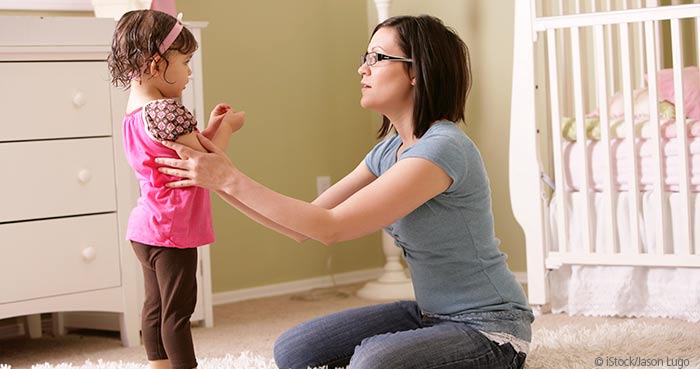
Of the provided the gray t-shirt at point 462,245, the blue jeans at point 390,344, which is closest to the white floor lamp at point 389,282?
the blue jeans at point 390,344

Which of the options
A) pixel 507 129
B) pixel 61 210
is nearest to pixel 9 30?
pixel 61 210

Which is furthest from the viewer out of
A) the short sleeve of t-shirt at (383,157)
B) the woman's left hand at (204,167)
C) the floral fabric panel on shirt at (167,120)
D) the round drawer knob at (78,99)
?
the round drawer knob at (78,99)

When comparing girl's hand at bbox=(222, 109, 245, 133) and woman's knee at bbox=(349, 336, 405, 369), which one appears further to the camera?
girl's hand at bbox=(222, 109, 245, 133)

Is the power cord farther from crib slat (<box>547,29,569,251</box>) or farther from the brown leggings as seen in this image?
the brown leggings

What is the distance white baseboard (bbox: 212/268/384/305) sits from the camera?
11.7 ft

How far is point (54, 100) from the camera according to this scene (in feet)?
8.73

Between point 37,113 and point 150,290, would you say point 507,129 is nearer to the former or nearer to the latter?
point 37,113

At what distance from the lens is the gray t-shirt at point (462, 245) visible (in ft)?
6.23

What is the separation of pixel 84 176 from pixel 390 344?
1189 mm

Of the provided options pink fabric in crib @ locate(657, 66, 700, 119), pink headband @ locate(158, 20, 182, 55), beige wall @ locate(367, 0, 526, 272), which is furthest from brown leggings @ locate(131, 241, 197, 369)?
beige wall @ locate(367, 0, 526, 272)

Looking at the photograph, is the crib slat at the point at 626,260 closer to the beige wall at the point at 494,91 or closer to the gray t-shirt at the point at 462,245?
the beige wall at the point at 494,91

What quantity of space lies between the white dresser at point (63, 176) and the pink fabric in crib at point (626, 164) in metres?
1.25

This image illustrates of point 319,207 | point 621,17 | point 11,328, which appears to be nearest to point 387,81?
point 319,207

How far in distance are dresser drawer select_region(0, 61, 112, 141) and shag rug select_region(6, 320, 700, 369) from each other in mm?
589
